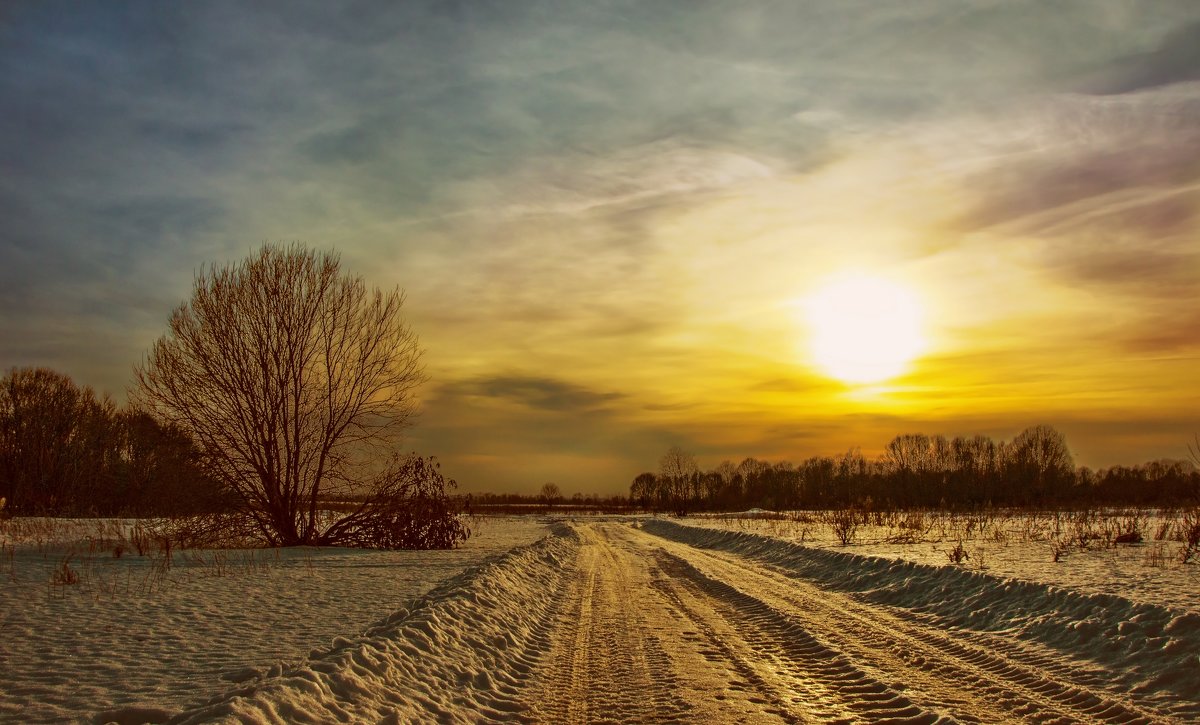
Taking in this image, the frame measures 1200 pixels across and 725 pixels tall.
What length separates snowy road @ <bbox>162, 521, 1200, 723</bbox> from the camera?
21.2ft

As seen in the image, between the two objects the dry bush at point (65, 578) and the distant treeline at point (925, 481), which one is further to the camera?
the distant treeline at point (925, 481)

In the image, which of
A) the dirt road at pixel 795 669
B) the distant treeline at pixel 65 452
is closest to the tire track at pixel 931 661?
the dirt road at pixel 795 669

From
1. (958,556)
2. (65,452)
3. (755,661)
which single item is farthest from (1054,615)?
(65,452)

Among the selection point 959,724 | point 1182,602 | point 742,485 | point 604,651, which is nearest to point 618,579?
point 604,651

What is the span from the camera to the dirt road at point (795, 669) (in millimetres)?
6512

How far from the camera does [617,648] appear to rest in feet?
30.1

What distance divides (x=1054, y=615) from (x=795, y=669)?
14.0 feet

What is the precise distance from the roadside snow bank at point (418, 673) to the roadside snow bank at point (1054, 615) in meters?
5.96

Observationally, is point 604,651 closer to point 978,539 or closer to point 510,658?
point 510,658

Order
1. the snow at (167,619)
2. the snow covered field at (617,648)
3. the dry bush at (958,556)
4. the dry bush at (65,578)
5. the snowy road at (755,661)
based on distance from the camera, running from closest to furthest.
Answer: the snowy road at (755,661) < the snow covered field at (617,648) < the snow at (167,619) < the dry bush at (65,578) < the dry bush at (958,556)

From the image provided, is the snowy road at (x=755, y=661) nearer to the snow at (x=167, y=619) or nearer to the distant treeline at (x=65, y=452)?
the snow at (x=167, y=619)

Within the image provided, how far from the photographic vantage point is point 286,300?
25609 millimetres

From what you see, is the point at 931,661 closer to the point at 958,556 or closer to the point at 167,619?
the point at 958,556

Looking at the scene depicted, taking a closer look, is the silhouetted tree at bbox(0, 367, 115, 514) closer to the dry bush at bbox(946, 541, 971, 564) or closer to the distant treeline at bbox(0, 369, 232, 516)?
the distant treeline at bbox(0, 369, 232, 516)
